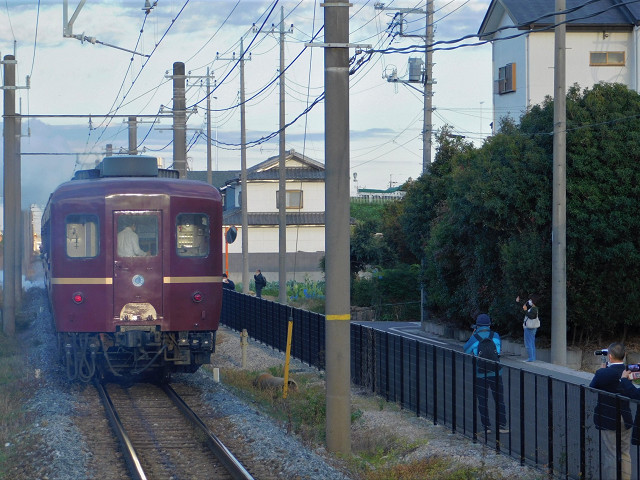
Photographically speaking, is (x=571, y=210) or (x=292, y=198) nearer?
(x=571, y=210)

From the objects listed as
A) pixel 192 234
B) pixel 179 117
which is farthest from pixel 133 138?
pixel 192 234

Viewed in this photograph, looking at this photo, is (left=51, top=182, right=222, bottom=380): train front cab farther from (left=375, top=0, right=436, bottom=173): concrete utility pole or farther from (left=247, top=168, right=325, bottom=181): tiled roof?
(left=247, top=168, right=325, bottom=181): tiled roof

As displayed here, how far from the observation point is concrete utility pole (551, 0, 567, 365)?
1883 cm

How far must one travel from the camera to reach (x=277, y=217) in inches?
2085

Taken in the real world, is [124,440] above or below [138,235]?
below

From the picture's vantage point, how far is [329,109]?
10344mm

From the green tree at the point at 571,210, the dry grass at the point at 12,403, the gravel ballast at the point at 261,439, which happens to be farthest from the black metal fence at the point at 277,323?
the dry grass at the point at 12,403

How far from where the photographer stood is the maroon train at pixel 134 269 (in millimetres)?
13742

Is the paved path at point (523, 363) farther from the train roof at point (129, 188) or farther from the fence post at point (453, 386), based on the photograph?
the train roof at point (129, 188)

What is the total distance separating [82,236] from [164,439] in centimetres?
403

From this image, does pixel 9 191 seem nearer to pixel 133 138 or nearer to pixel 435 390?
pixel 133 138

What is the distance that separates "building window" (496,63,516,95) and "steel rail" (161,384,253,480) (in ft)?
80.6

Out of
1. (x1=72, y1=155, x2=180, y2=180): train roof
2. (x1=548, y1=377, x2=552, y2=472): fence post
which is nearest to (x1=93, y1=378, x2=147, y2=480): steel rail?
(x1=72, y1=155, x2=180, y2=180): train roof

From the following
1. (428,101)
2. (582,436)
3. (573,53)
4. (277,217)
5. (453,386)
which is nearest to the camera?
(582,436)
